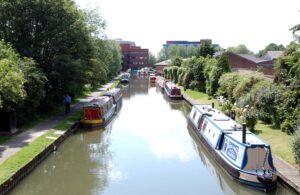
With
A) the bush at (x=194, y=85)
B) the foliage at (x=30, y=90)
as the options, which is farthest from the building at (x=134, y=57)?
the foliage at (x=30, y=90)

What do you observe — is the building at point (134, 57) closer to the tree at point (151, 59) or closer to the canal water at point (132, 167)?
the tree at point (151, 59)

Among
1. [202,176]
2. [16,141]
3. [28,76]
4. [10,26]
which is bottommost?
[202,176]

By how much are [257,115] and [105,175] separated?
10.9 m

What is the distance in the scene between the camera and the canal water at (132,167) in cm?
1515

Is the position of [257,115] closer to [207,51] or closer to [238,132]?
[238,132]

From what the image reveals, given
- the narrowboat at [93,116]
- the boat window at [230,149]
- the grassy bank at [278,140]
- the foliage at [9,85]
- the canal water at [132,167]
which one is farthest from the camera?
the narrowboat at [93,116]

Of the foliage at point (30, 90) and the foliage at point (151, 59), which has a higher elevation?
the foliage at point (151, 59)

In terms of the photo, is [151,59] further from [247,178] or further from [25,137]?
[247,178]

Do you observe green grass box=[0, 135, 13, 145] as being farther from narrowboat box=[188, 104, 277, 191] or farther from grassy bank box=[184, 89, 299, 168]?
grassy bank box=[184, 89, 299, 168]

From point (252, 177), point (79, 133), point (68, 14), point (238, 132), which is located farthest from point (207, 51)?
point (252, 177)

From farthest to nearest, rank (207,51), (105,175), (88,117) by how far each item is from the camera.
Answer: (207,51), (88,117), (105,175)

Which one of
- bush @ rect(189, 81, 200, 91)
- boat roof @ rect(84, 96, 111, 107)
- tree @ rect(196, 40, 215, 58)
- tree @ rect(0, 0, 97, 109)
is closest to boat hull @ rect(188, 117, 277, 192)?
boat roof @ rect(84, 96, 111, 107)

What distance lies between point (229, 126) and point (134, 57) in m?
130

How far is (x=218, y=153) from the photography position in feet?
60.8
